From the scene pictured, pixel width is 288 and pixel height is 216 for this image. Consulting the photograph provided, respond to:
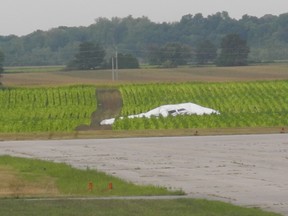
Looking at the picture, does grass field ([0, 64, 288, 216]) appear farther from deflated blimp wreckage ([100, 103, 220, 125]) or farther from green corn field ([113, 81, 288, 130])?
deflated blimp wreckage ([100, 103, 220, 125])

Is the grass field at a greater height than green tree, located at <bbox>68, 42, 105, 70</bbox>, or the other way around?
the grass field

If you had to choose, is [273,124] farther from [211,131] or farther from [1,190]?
[1,190]

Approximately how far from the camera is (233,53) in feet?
486

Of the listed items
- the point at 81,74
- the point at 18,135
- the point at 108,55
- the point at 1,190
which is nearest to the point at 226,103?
the point at 18,135

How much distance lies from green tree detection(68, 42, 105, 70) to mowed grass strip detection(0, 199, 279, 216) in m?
120

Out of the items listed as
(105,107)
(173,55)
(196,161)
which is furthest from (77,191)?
(173,55)

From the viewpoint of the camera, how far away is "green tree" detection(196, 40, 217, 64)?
160 metres

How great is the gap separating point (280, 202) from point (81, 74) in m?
94.8

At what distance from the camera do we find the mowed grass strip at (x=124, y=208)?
66.7 feet

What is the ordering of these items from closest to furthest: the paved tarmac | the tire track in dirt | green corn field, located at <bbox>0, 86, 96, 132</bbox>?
the paved tarmac
the tire track in dirt
green corn field, located at <bbox>0, 86, 96, 132</bbox>

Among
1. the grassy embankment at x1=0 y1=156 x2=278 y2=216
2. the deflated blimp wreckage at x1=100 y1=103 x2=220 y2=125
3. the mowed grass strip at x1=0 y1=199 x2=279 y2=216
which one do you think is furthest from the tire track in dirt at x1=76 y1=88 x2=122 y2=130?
the mowed grass strip at x1=0 y1=199 x2=279 y2=216

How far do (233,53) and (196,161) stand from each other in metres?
111

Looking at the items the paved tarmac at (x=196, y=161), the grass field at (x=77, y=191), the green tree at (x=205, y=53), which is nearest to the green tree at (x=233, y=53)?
the green tree at (x=205, y=53)

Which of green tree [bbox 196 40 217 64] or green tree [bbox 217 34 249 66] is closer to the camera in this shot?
green tree [bbox 217 34 249 66]
